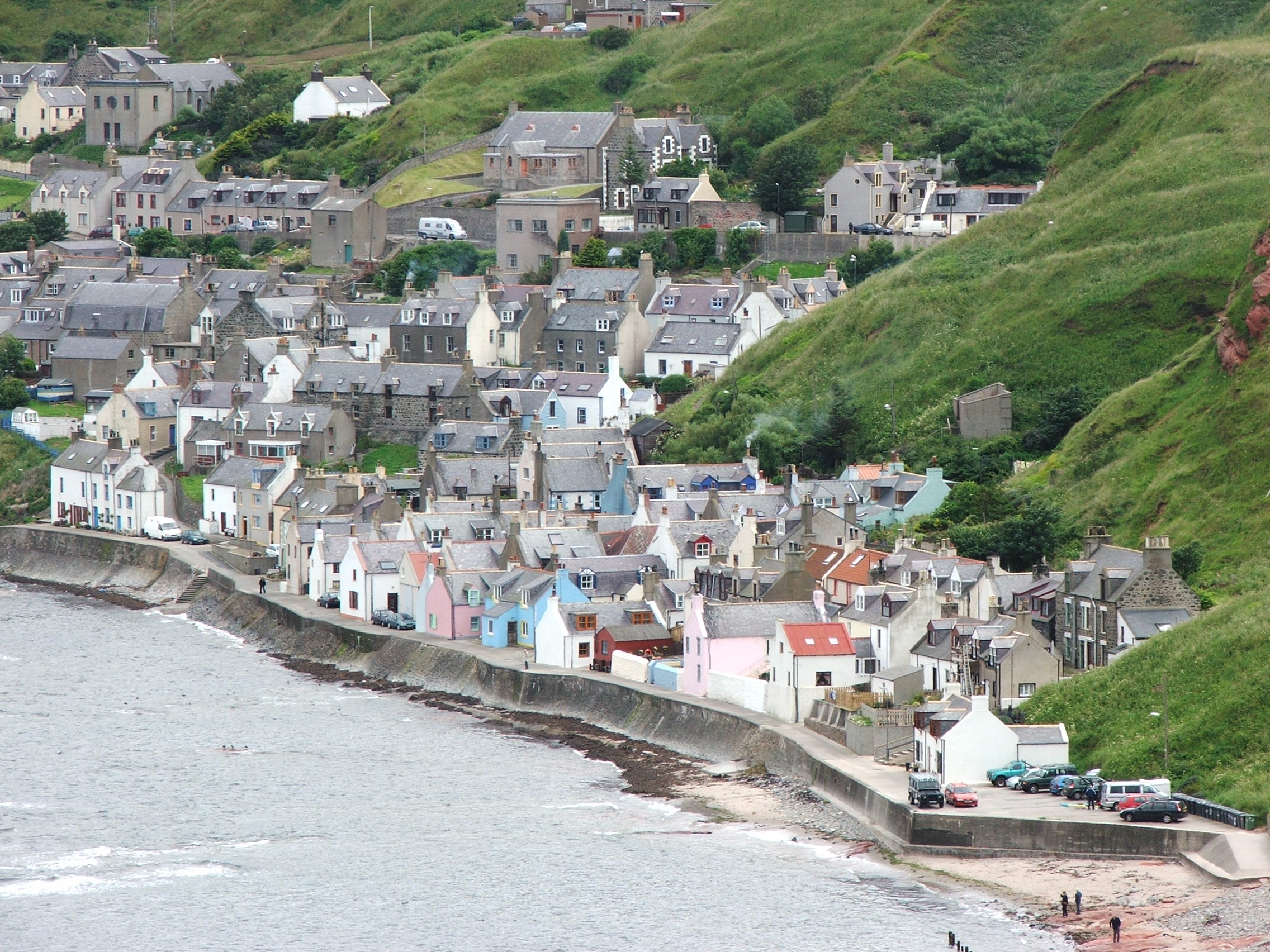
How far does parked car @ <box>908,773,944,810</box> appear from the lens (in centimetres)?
5503

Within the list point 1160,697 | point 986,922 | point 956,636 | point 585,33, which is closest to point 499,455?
point 956,636

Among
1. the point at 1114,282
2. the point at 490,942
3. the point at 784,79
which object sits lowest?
the point at 490,942

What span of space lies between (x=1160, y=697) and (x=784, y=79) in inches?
3582

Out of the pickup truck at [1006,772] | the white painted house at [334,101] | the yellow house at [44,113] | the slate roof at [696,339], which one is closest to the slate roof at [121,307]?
the slate roof at [696,339]

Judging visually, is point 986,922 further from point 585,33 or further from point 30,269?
point 585,33

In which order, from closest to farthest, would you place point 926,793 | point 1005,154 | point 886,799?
point 926,793
point 886,799
point 1005,154

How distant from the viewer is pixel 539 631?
73.7m

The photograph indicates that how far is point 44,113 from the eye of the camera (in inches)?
6959

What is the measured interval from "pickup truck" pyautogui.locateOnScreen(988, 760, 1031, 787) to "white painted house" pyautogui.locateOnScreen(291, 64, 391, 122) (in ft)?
356

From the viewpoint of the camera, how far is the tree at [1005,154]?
121 m

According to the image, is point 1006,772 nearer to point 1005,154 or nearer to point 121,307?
point 1005,154

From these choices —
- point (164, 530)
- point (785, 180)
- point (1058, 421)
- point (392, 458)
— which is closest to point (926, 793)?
point (1058, 421)

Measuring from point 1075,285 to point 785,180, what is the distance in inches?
1176

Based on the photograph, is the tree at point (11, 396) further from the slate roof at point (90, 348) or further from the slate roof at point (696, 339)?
the slate roof at point (696, 339)
